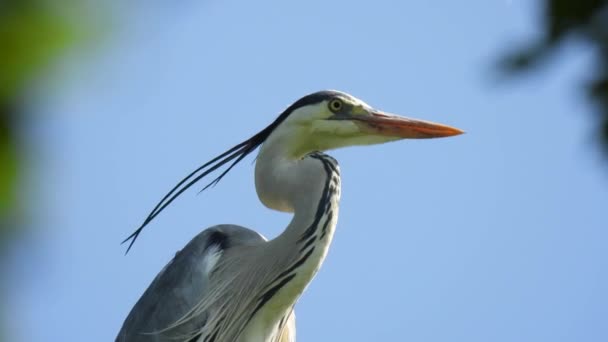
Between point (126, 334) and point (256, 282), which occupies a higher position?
point (256, 282)

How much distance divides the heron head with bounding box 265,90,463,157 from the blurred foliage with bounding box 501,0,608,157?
4.36 metres

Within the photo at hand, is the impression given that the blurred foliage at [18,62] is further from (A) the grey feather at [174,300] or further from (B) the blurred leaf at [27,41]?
(A) the grey feather at [174,300]

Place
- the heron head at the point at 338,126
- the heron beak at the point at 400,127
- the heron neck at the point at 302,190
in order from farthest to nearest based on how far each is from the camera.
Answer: the heron beak at the point at 400,127
the heron head at the point at 338,126
the heron neck at the point at 302,190

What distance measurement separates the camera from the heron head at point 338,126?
501 centimetres

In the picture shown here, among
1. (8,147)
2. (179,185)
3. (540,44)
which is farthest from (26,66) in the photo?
(179,185)

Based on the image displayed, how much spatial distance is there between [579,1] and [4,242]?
15.4 inches

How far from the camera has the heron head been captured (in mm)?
5008

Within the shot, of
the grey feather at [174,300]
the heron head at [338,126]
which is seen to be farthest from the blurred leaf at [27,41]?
the heron head at [338,126]

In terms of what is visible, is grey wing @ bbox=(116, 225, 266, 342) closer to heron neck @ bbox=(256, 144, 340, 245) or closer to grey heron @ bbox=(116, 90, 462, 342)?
grey heron @ bbox=(116, 90, 462, 342)

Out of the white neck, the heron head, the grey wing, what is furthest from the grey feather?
the heron head

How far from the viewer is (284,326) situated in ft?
16.5

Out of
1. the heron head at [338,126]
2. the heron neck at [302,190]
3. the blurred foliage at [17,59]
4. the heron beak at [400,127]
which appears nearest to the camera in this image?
the blurred foliage at [17,59]

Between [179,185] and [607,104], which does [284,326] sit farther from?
[607,104]

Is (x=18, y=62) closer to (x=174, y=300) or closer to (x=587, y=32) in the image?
(x=587, y=32)
